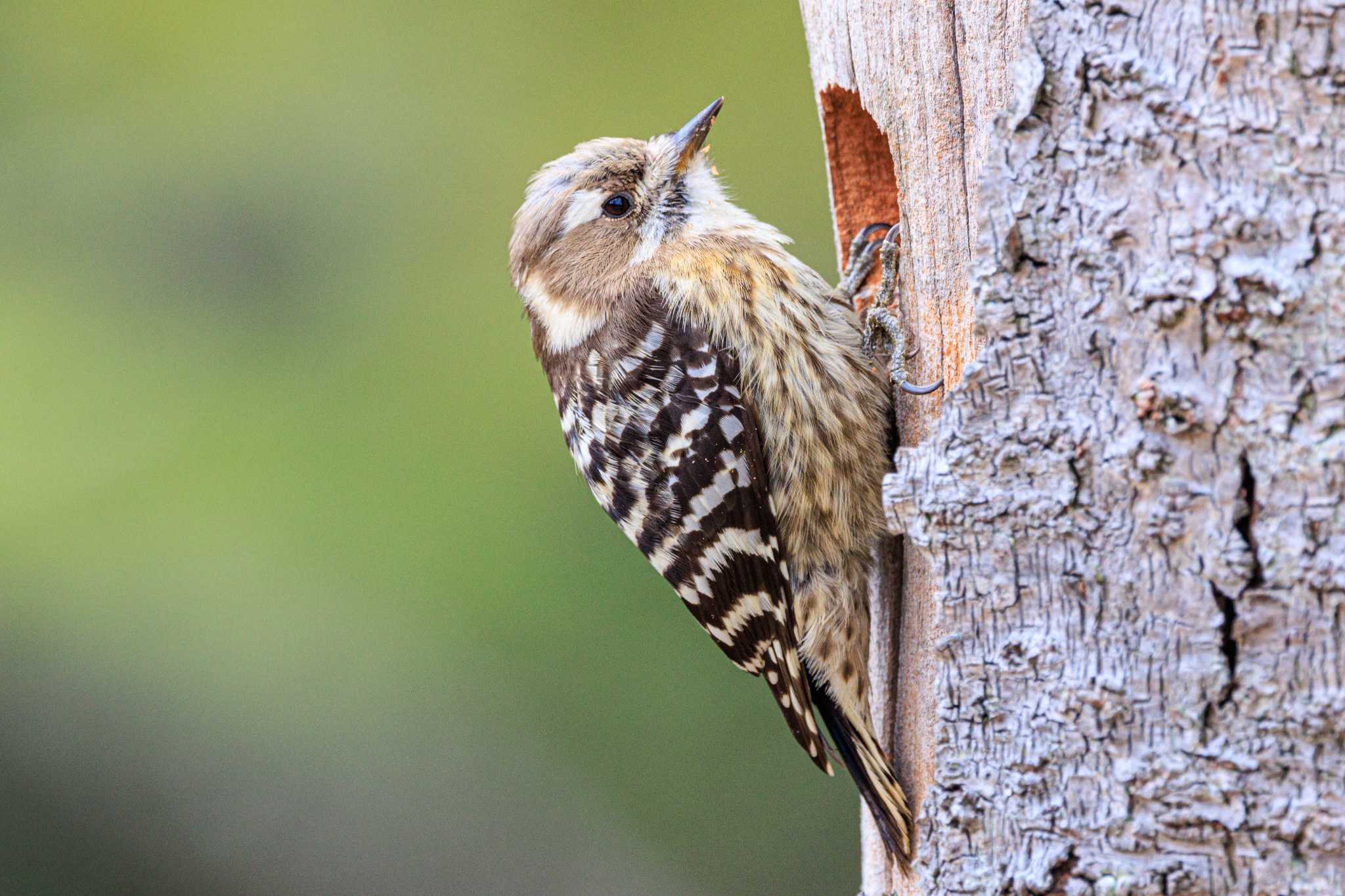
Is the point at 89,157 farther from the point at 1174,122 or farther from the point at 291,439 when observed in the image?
the point at 1174,122

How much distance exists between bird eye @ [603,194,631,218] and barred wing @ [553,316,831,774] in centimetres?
38

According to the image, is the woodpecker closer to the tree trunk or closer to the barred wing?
the barred wing

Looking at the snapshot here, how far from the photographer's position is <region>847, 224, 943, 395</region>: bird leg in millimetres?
2422

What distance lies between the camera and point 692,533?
104 inches

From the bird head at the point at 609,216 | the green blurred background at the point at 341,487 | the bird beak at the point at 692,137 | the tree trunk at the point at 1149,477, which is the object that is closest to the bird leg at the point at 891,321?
the bird head at the point at 609,216

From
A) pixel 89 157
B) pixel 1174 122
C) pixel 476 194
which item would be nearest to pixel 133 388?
pixel 89 157

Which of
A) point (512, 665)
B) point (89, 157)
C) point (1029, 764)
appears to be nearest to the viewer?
point (1029, 764)

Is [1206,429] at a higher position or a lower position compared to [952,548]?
higher

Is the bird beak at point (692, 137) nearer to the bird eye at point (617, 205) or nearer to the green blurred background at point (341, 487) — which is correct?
the bird eye at point (617, 205)

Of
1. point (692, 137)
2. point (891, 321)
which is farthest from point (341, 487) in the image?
point (891, 321)

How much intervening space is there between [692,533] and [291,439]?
2.62 m

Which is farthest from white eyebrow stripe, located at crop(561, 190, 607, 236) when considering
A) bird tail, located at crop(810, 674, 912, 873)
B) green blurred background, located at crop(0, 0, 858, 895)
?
green blurred background, located at crop(0, 0, 858, 895)

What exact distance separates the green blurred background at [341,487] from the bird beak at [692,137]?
1.92m

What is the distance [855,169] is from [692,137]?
45 cm
